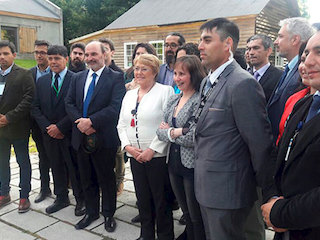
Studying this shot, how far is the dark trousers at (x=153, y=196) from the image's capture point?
2850mm

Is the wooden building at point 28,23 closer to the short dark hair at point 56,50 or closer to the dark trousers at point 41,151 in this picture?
the dark trousers at point 41,151

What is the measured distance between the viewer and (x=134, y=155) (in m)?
2.83

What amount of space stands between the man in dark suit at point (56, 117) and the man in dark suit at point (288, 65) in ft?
7.82

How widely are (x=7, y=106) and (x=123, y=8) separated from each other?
2559 cm

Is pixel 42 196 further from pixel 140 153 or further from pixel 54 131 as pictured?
pixel 140 153

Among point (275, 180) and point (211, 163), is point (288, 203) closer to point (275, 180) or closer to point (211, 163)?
point (275, 180)

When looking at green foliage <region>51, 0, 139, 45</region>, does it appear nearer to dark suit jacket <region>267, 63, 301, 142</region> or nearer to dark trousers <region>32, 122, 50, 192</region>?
dark trousers <region>32, 122, 50, 192</region>

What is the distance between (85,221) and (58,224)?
13.5 inches

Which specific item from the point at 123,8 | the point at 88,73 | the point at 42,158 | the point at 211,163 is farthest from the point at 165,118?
the point at 123,8

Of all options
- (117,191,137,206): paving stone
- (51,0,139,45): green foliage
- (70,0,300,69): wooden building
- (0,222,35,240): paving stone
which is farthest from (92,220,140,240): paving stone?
(51,0,139,45): green foliage

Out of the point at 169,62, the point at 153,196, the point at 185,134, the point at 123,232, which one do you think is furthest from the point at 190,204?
the point at 169,62

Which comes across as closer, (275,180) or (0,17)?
(275,180)

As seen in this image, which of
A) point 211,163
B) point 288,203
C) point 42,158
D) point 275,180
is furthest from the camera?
point 42,158

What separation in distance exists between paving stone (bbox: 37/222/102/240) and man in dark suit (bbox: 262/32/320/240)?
224 centimetres
